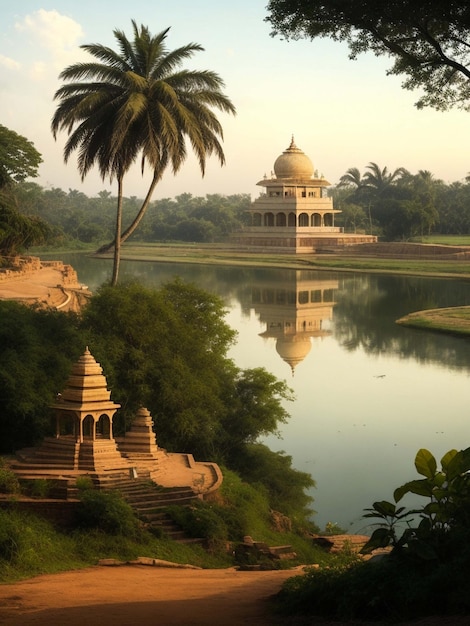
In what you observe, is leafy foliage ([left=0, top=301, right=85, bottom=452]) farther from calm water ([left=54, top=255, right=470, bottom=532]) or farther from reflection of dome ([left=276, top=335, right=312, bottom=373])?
reflection of dome ([left=276, top=335, right=312, bottom=373])

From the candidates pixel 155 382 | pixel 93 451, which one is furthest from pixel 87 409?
pixel 155 382

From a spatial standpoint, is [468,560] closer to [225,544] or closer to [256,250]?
[225,544]

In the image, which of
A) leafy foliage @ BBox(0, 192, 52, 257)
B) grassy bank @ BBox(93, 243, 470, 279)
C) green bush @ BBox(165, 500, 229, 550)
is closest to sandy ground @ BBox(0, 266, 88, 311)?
leafy foliage @ BBox(0, 192, 52, 257)

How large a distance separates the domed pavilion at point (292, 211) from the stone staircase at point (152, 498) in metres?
57.1

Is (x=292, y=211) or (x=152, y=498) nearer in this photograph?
(x=152, y=498)

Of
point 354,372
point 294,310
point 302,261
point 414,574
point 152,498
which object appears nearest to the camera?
point 414,574

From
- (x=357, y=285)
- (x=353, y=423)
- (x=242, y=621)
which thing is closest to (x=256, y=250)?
(x=357, y=285)

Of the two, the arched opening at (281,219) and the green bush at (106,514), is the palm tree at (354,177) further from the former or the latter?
the green bush at (106,514)

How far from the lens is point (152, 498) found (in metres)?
13.6

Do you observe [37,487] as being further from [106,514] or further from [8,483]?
[106,514]

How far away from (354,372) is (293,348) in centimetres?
494

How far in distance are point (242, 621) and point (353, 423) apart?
42.9ft

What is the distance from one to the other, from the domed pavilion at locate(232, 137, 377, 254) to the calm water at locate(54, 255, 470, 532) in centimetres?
1568

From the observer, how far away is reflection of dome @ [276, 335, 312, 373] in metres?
30.6
